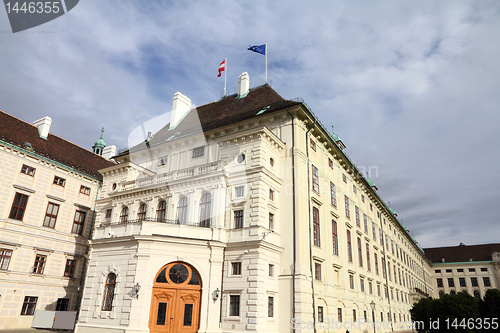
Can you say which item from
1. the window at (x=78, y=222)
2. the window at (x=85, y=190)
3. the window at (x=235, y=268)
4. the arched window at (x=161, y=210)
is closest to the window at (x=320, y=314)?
the window at (x=235, y=268)

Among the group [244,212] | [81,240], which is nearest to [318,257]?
[244,212]

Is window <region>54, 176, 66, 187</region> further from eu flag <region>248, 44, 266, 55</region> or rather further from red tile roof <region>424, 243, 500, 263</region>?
red tile roof <region>424, 243, 500, 263</region>

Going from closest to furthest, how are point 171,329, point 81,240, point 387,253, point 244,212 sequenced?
1. point 171,329
2. point 244,212
3. point 81,240
4. point 387,253

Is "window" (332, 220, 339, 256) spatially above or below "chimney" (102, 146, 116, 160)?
below

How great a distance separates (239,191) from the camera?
27031 millimetres

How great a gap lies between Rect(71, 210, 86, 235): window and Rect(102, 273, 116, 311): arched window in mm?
14756

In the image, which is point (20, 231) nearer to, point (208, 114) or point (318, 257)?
point (208, 114)

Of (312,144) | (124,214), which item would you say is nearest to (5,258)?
(124,214)

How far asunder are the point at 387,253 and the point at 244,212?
35702 mm

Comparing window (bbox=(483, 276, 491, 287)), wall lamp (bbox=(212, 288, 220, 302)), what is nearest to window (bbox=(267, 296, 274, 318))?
wall lamp (bbox=(212, 288, 220, 302))

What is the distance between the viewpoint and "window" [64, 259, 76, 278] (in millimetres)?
35188

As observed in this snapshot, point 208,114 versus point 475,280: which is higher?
point 208,114

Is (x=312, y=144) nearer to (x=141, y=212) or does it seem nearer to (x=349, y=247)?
(x=349, y=247)

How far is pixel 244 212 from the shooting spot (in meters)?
26.1
